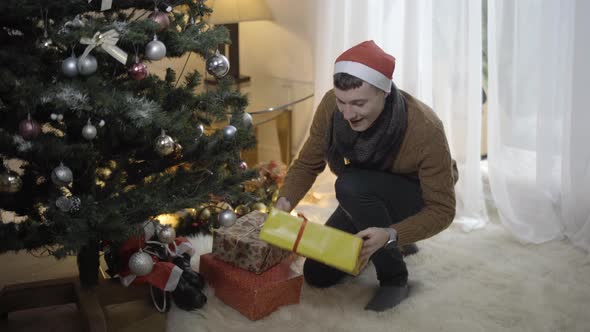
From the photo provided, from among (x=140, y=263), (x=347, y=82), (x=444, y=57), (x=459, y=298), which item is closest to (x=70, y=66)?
(x=140, y=263)

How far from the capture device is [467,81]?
2428mm

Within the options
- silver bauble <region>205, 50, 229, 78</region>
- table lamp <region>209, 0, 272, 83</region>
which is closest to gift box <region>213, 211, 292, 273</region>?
silver bauble <region>205, 50, 229, 78</region>

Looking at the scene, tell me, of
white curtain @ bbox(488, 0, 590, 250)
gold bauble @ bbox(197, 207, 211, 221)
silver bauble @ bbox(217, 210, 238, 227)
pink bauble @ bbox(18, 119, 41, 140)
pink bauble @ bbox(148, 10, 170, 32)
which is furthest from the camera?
gold bauble @ bbox(197, 207, 211, 221)

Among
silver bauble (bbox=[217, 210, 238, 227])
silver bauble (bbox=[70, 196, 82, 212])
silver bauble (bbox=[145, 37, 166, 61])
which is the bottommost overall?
silver bauble (bbox=[217, 210, 238, 227])

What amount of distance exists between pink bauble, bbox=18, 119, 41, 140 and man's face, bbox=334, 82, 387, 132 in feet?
2.43

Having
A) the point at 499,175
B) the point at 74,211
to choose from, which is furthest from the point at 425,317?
the point at 74,211

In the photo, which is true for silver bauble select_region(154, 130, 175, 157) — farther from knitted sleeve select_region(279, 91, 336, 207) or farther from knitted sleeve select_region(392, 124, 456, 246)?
knitted sleeve select_region(392, 124, 456, 246)

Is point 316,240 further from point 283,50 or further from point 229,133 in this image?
point 283,50

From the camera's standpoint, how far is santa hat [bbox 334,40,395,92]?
1.69 metres

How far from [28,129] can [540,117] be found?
5.45 feet

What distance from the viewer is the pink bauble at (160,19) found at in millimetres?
1608

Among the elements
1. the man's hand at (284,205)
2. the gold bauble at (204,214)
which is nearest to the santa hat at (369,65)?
the man's hand at (284,205)

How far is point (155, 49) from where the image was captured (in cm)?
159

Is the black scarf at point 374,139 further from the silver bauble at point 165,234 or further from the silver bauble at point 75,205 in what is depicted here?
the silver bauble at point 75,205
